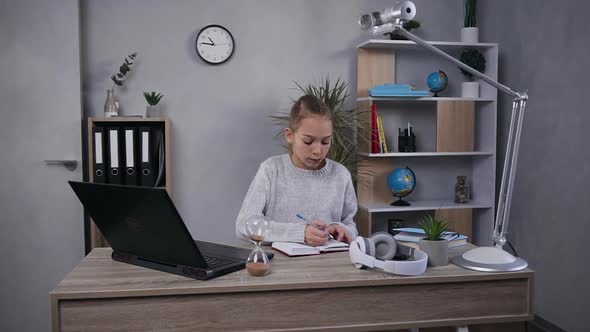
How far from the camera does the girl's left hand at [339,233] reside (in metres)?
2.00

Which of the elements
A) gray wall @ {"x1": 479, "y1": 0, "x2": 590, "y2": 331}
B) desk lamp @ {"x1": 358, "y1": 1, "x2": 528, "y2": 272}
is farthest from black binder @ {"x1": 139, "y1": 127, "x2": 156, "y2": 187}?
gray wall @ {"x1": 479, "y1": 0, "x2": 590, "y2": 331}

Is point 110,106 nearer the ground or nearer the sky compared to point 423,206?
nearer the sky

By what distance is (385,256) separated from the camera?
1.60 m

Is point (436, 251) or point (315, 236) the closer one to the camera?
point (436, 251)

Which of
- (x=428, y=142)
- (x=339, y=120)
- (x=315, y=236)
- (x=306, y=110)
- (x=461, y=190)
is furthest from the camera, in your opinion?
(x=428, y=142)

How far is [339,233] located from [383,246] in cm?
38

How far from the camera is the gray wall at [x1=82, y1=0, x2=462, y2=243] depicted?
141 inches

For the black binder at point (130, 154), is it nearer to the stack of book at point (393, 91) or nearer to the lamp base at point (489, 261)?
the stack of book at point (393, 91)

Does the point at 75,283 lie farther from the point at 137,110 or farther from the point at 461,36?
the point at 461,36

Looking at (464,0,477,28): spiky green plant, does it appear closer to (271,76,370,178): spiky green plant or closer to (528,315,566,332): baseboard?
(271,76,370,178): spiky green plant

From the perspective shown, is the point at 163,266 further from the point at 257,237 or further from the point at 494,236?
the point at 494,236

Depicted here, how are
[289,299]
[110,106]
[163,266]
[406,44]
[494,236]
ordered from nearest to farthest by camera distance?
[289,299] → [163,266] → [494,236] → [110,106] → [406,44]

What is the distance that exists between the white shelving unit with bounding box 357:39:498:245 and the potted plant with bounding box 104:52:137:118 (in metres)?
1.53

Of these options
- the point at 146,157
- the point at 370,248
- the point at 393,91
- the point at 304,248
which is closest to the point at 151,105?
the point at 146,157
